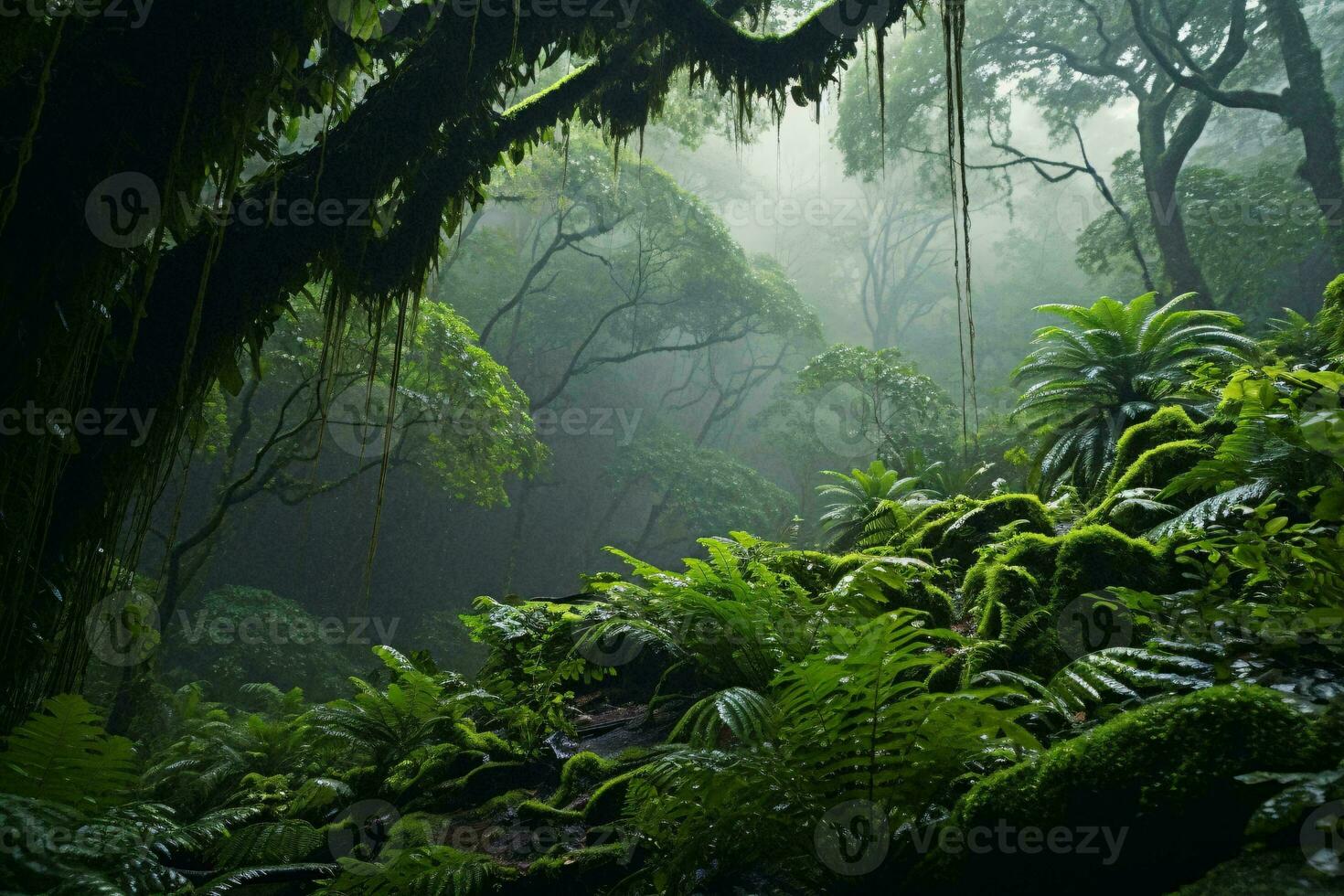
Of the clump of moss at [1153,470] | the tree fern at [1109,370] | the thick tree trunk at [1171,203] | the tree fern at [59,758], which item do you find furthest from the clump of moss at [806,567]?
the thick tree trunk at [1171,203]

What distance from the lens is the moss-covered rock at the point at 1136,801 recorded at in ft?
4.35

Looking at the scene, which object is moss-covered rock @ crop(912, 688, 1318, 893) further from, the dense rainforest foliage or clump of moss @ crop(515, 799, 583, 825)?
clump of moss @ crop(515, 799, 583, 825)

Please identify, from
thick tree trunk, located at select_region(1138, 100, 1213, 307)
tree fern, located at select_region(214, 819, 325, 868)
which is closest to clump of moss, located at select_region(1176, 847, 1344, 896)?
tree fern, located at select_region(214, 819, 325, 868)

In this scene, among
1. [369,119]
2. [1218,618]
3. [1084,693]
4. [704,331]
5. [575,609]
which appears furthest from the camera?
[704,331]

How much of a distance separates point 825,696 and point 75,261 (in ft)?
8.43

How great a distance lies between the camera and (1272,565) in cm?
210

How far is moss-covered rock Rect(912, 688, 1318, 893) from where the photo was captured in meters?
1.33

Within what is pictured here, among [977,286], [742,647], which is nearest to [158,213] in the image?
[742,647]

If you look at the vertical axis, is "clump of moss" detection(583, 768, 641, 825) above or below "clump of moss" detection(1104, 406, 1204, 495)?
below

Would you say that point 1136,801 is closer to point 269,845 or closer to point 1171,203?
point 269,845

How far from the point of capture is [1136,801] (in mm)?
1403

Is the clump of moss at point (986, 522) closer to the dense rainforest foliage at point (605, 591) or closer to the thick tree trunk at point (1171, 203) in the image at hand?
the dense rainforest foliage at point (605, 591)

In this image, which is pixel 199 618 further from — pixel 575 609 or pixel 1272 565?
pixel 1272 565

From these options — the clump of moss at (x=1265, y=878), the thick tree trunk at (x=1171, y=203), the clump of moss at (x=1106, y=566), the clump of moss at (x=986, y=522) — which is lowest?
the clump of moss at (x=1265, y=878)
